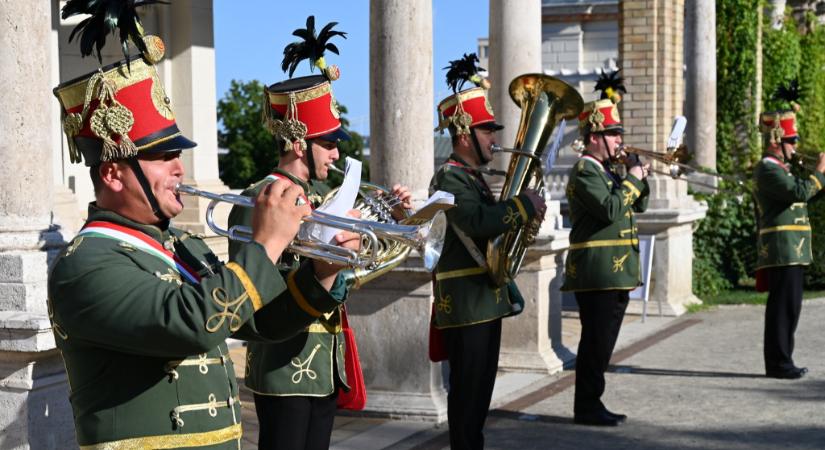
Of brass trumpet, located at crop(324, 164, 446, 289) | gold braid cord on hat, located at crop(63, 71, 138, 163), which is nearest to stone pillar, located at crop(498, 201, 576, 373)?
brass trumpet, located at crop(324, 164, 446, 289)

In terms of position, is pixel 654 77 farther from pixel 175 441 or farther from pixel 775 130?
pixel 175 441

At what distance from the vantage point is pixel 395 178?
757 cm

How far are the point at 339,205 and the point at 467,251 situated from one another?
9.13 feet

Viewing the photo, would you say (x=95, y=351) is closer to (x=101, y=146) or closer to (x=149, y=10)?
(x=101, y=146)

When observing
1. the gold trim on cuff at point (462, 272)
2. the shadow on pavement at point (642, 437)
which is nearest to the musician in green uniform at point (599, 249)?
the shadow on pavement at point (642, 437)

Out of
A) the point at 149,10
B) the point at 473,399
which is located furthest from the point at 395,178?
the point at 149,10

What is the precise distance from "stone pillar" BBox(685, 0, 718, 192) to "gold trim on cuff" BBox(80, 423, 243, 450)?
1216cm

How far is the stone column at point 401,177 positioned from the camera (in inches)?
→ 298

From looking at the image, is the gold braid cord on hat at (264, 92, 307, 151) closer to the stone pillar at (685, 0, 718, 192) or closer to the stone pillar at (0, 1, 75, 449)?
the stone pillar at (0, 1, 75, 449)

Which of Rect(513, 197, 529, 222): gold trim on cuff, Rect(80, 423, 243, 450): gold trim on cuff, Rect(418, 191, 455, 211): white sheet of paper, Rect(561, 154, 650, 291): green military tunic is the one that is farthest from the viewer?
Result: Rect(561, 154, 650, 291): green military tunic

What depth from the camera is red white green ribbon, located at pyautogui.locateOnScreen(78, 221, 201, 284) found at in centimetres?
311

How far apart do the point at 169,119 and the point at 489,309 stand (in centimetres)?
318

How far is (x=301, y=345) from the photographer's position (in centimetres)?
469

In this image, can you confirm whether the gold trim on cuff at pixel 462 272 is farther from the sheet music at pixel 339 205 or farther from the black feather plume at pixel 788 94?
the black feather plume at pixel 788 94
